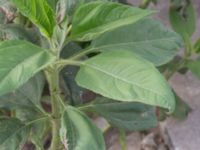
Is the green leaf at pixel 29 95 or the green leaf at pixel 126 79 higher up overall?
the green leaf at pixel 126 79

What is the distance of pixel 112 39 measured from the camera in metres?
0.98

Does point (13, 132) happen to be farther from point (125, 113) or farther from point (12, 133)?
point (125, 113)

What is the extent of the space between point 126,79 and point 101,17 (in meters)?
0.13

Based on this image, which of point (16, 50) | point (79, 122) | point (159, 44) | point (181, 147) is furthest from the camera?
point (181, 147)

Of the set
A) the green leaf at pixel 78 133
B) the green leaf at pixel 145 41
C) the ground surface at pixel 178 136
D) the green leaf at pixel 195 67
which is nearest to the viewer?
the green leaf at pixel 78 133

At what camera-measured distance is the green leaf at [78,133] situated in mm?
843

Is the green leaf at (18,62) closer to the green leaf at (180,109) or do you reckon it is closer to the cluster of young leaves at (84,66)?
the cluster of young leaves at (84,66)

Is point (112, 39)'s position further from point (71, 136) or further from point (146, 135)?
point (146, 135)

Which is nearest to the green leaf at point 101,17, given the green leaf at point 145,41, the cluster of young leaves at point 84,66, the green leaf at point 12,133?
the cluster of young leaves at point 84,66

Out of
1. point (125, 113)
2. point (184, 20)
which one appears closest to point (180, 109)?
point (184, 20)

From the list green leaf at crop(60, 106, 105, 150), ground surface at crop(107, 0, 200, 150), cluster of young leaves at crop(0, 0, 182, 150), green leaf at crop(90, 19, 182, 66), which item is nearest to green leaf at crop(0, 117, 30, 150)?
cluster of young leaves at crop(0, 0, 182, 150)

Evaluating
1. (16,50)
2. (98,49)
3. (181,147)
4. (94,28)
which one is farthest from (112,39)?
(181,147)

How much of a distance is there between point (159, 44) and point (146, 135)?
761 millimetres

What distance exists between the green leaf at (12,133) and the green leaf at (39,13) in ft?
0.77
